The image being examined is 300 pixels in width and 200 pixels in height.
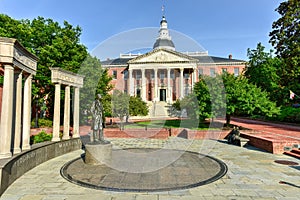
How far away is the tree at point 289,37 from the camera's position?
22891 mm

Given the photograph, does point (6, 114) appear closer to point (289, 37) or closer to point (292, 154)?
point (292, 154)

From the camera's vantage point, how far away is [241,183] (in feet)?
24.1

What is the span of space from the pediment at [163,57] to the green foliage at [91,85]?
3430 centimetres

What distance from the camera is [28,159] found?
887 cm

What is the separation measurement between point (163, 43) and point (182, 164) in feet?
224

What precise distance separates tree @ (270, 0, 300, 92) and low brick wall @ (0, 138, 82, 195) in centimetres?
2302

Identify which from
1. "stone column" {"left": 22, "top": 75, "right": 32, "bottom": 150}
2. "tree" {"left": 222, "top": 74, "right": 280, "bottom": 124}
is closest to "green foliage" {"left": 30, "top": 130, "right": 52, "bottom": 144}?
"stone column" {"left": 22, "top": 75, "right": 32, "bottom": 150}

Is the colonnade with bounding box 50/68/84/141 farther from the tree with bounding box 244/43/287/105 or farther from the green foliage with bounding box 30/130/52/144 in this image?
the tree with bounding box 244/43/287/105

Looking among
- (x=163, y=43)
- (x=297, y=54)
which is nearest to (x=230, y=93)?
(x=297, y=54)

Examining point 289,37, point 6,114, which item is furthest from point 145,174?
point 289,37

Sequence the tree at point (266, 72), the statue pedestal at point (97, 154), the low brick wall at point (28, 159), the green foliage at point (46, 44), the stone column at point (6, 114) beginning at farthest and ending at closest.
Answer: the tree at point (266, 72), the green foliage at point (46, 44), the statue pedestal at point (97, 154), the stone column at point (6, 114), the low brick wall at point (28, 159)

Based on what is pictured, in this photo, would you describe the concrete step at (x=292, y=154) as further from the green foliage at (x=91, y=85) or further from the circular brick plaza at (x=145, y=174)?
the green foliage at (x=91, y=85)

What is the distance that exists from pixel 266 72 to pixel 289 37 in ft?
46.9

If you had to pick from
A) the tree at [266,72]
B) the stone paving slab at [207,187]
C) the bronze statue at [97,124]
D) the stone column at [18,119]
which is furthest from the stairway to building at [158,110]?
the stone paving slab at [207,187]
